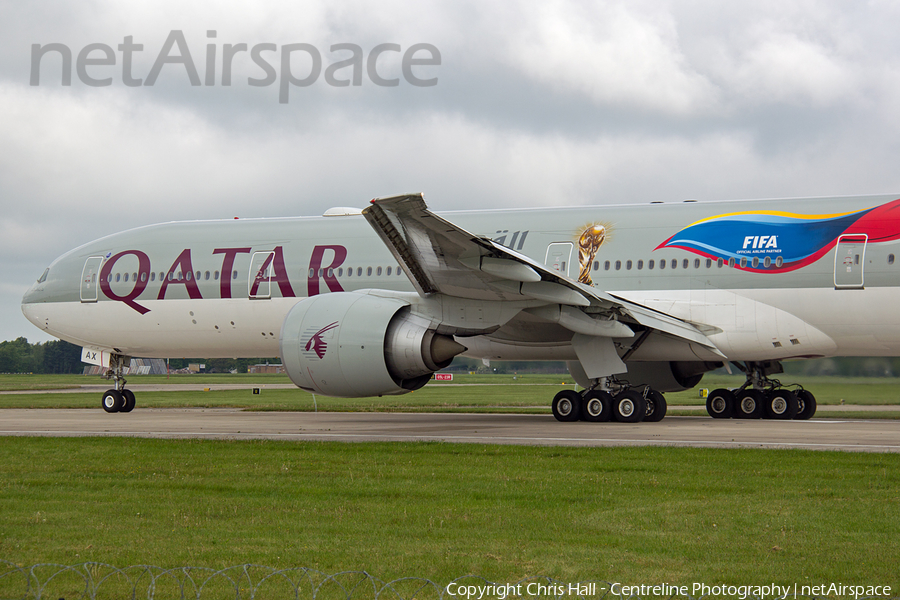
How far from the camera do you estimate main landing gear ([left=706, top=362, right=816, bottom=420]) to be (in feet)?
64.5

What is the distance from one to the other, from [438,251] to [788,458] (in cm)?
647

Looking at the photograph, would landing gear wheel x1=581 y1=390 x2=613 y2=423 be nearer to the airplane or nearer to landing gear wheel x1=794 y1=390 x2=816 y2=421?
the airplane

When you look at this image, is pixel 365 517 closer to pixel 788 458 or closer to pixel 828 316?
pixel 788 458

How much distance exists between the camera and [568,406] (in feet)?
59.0

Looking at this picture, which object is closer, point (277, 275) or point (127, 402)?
point (277, 275)

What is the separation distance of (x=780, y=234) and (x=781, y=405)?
4.50 meters

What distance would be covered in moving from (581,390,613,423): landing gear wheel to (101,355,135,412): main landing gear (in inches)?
→ 499

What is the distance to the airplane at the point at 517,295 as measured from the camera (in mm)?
15242

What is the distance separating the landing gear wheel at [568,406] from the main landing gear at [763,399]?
177 inches

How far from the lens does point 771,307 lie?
17.3 metres

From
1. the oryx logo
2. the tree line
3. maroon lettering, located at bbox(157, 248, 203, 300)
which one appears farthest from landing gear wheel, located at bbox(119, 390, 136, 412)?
the tree line

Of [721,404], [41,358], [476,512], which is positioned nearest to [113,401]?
[721,404]

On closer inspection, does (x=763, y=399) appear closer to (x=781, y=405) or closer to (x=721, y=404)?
(x=781, y=405)

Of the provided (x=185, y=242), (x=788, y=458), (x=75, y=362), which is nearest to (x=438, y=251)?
(x=788, y=458)
